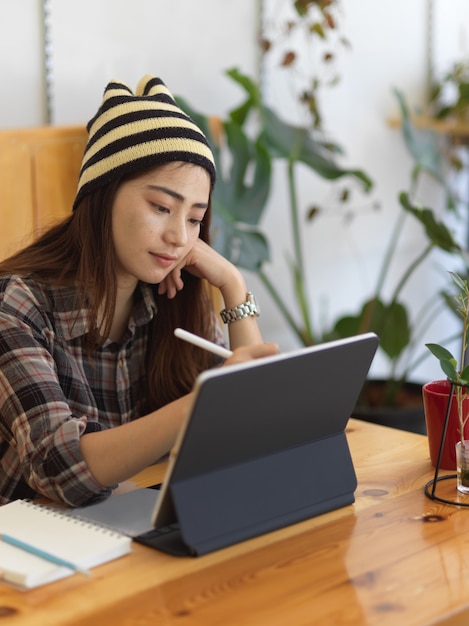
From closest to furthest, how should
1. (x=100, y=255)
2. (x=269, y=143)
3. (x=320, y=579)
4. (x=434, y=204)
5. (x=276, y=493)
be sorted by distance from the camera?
1. (x=320, y=579)
2. (x=276, y=493)
3. (x=100, y=255)
4. (x=269, y=143)
5. (x=434, y=204)

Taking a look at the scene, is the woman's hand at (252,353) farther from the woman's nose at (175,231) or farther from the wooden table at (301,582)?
the woman's nose at (175,231)

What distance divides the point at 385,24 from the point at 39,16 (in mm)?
1409

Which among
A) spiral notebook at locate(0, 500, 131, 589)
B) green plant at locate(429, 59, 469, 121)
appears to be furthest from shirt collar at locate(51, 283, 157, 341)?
green plant at locate(429, 59, 469, 121)

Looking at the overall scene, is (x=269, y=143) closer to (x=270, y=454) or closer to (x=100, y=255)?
(x=100, y=255)

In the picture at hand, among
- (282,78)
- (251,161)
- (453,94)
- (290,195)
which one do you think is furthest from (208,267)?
(453,94)

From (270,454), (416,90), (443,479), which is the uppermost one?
(416,90)

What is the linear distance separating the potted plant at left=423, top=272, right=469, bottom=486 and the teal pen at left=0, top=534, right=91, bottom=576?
1.89 feet

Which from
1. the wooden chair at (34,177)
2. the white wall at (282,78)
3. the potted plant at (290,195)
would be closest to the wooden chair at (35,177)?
the wooden chair at (34,177)

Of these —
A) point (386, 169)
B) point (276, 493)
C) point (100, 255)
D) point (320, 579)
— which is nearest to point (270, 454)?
point (276, 493)

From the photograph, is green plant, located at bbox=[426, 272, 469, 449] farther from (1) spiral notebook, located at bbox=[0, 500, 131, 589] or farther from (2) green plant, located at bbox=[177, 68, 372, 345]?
(2) green plant, located at bbox=[177, 68, 372, 345]

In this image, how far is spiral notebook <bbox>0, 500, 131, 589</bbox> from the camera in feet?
3.88

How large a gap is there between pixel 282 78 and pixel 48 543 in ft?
7.59

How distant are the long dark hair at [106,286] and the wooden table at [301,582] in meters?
0.48

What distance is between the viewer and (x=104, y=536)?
1.28m
